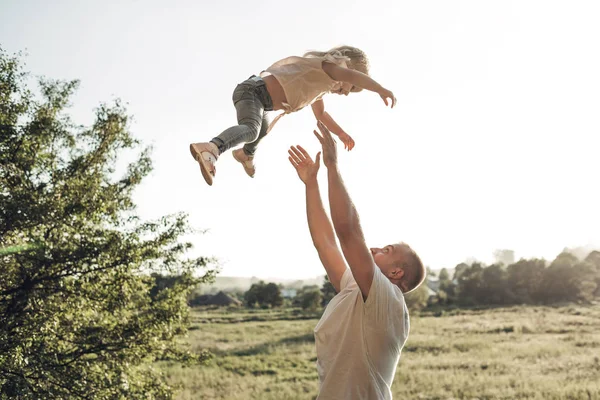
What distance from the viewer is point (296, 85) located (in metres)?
3.54

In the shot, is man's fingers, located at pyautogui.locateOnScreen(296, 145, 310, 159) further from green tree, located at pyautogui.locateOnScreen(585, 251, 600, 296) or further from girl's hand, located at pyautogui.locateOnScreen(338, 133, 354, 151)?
green tree, located at pyautogui.locateOnScreen(585, 251, 600, 296)

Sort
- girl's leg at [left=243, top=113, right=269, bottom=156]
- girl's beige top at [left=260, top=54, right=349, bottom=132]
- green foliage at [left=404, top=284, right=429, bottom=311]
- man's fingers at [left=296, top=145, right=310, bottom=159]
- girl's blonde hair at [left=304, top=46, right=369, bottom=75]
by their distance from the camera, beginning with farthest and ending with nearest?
green foliage at [left=404, top=284, right=429, bottom=311] < girl's leg at [left=243, top=113, right=269, bottom=156] < girl's blonde hair at [left=304, top=46, right=369, bottom=75] < girl's beige top at [left=260, top=54, right=349, bottom=132] < man's fingers at [left=296, top=145, right=310, bottom=159]

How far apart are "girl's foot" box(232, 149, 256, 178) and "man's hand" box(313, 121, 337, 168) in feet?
3.84

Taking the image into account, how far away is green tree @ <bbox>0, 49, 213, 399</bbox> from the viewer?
11.0 m

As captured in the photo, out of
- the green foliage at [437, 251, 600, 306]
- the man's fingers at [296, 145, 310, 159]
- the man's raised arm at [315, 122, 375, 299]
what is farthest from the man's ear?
the green foliage at [437, 251, 600, 306]

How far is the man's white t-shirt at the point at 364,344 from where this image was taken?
2799 mm

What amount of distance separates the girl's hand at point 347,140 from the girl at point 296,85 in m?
0.34

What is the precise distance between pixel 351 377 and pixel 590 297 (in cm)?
5853

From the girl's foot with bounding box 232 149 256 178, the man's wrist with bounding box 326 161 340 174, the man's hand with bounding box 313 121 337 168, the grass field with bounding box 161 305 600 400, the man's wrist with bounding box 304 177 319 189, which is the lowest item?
the grass field with bounding box 161 305 600 400

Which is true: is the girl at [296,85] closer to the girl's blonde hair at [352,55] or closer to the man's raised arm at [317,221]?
the girl's blonde hair at [352,55]

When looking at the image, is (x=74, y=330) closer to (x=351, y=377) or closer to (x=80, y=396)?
(x=80, y=396)

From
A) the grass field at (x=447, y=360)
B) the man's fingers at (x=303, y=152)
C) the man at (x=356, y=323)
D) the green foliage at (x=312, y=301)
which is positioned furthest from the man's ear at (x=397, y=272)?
the green foliage at (x=312, y=301)

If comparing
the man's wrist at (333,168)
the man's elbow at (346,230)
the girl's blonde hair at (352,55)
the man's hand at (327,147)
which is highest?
the girl's blonde hair at (352,55)

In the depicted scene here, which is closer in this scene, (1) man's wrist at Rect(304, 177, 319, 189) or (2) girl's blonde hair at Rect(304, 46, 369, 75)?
(1) man's wrist at Rect(304, 177, 319, 189)
